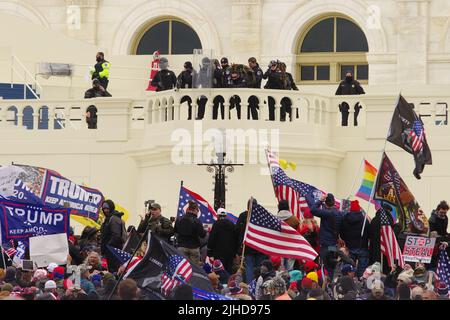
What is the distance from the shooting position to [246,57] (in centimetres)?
4797

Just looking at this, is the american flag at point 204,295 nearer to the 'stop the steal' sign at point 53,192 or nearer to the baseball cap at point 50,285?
the baseball cap at point 50,285

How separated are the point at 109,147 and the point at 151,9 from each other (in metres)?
12.3

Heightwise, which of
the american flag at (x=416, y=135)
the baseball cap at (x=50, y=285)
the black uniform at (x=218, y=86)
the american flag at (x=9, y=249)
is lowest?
the baseball cap at (x=50, y=285)

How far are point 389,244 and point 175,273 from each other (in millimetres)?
5923

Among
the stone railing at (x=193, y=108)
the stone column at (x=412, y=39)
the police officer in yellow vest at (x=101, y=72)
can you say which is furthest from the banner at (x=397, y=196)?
the stone column at (x=412, y=39)

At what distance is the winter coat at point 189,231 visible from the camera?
28719mm

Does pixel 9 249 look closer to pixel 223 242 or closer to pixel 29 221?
pixel 29 221

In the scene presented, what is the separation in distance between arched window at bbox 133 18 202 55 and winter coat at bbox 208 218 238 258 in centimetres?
2056

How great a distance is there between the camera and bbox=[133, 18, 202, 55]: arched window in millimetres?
49219

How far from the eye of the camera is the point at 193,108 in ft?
119

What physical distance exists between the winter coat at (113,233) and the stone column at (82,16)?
814 inches
